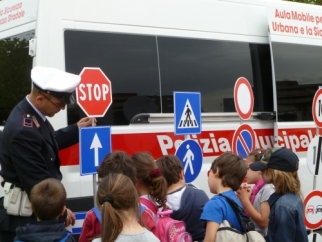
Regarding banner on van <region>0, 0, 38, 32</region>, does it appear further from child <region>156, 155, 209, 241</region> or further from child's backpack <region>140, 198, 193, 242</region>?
child's backpack <region>140, 198, 193, 242</region>

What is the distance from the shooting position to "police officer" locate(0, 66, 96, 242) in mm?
3891

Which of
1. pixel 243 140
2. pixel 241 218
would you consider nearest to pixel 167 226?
pixel 241 218

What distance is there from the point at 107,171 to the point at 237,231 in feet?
2.88

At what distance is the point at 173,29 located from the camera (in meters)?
5.96

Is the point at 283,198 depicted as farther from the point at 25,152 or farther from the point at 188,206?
the point at 25,152

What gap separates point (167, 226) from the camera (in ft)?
12.9

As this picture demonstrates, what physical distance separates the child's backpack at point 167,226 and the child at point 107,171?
0.29 m

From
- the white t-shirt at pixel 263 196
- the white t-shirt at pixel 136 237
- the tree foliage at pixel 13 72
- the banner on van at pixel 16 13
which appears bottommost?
the white t-shirt at pixel 136 237

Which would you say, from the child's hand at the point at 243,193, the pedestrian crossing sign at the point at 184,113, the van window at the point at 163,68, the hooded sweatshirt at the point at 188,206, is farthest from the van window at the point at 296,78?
the hooded sweatshirt at the point at 188,206

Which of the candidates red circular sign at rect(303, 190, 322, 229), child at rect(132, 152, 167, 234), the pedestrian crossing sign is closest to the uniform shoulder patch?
child at rect(132, 152, 167, 234)

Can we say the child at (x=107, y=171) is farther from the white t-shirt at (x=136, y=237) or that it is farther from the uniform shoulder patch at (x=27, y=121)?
the uniform shoulder patch at (x=27, y=121)

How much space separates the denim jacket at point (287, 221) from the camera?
4008 mm

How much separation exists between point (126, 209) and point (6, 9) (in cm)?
340

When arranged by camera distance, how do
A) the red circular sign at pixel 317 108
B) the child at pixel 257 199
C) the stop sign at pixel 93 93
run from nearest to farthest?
the child at pixel 257 199 → the stop sign at pixel 93 93 → the red circular sign at pixel 317 108
